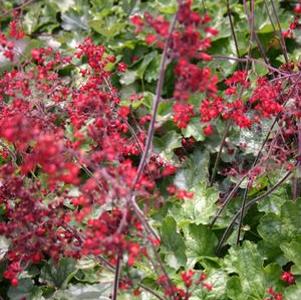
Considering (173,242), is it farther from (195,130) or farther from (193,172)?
(195,130)

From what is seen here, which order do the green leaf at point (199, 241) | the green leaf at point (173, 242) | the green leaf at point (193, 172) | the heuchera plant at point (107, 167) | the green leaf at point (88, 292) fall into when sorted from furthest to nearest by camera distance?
the green leaf at point (193, 172) → the green leaf at point (199, 241) → the green leaf at point (173, 242) → the green leaf at point (88, 292) → the heuchera plant at point (107, 167)

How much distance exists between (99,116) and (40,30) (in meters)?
3.03

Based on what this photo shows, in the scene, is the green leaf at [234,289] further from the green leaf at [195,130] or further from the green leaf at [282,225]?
the green leaf at [195,130]

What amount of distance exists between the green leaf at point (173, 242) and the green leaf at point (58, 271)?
0.43 meters

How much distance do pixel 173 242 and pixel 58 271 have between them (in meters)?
0.54

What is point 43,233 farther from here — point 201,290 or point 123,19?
point 123,19

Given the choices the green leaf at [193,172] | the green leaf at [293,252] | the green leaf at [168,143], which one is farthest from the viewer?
the green leaf at [168,143]

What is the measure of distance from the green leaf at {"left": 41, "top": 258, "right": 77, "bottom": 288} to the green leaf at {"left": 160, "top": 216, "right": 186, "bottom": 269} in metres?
0.43

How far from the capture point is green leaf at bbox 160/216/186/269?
2570 millimetres

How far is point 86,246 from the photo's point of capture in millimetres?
1577

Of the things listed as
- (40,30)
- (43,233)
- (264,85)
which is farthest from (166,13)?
(43,233)

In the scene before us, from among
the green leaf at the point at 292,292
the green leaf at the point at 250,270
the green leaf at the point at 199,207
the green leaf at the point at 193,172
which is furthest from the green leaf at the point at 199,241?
the green leaf at the point at 292,292

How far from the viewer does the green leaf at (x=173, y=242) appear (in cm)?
257

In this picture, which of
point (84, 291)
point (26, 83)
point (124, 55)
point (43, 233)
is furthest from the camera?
point (124, 55)
